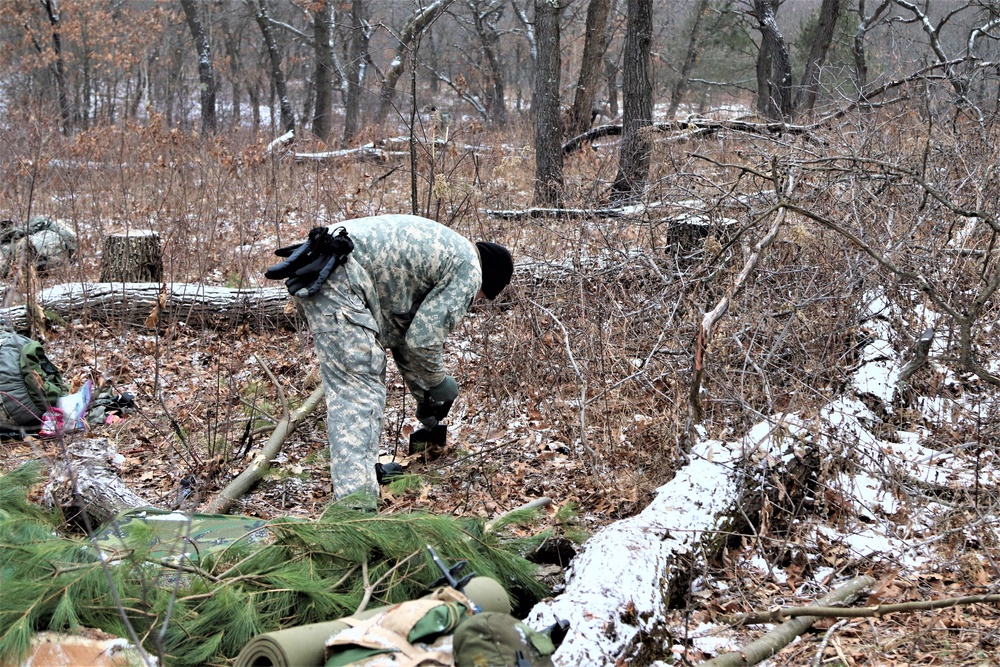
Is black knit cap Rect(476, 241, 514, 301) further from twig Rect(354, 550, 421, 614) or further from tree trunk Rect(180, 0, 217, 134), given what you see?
tree trunk Rect(180, 0, 217, 134)

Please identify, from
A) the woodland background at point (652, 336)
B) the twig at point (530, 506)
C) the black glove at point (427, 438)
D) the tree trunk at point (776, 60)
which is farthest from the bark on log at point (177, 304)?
the tree trunk at point (776, 60)

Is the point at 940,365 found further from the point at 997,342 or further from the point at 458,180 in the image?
the point at 458,180

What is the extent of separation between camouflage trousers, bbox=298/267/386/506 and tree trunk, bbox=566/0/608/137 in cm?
852

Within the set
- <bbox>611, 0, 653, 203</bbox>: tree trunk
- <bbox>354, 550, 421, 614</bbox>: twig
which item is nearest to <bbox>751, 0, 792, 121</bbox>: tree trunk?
<bbox>611, 0, 653, 203</bbox>: tree trunk

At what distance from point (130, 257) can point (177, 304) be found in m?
1.05

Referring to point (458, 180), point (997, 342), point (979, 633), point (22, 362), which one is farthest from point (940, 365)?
point (22, 362)

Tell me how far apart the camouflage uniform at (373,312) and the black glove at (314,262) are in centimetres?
7

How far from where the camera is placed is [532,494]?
4.45 m

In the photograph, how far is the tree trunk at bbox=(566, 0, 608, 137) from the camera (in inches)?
448

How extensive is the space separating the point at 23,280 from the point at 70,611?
15.7 ft

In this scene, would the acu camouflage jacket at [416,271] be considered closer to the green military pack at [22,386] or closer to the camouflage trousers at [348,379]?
the camouflage trousers at [348,379]

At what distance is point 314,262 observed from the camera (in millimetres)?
3918

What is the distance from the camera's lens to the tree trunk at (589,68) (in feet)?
37.3

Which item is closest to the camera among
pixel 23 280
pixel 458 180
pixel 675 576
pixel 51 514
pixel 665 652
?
pixel 665 652
